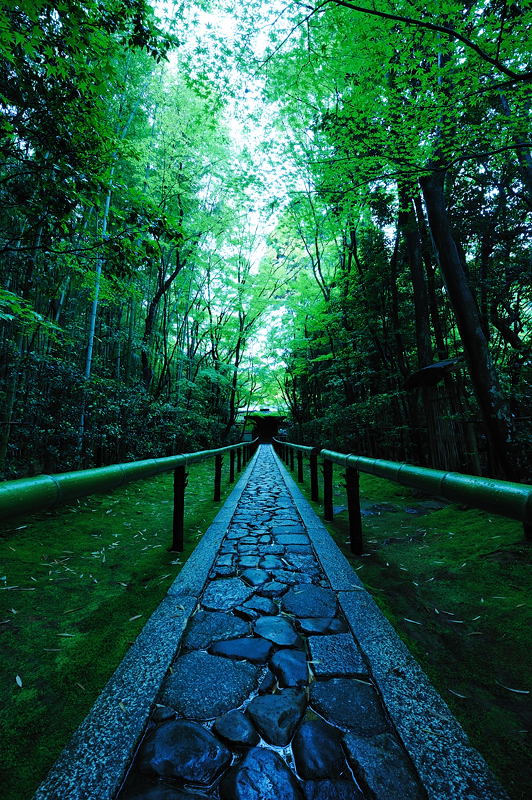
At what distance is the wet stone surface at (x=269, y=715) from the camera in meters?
1.16

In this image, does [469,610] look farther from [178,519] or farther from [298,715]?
[178,519]

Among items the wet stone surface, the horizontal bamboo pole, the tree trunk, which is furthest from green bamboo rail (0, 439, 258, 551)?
the tree trunk

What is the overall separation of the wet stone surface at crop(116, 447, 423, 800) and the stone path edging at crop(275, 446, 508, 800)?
0.06 meters

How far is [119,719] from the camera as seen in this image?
4.60ft

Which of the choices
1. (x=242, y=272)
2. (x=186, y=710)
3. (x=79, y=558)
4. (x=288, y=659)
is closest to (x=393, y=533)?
(x=288, y=659)

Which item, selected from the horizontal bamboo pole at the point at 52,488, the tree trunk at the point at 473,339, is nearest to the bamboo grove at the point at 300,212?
the tree trunk at the point at 473,339

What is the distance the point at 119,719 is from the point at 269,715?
0.67 metres

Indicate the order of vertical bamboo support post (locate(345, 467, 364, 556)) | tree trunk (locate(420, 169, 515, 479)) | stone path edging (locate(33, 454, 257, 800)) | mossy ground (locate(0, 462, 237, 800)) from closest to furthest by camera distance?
stone path edging (locate(33, 454, 257, 800))
mossy ground (locate(0, 462, 237, 800))
vertical bamboo support post (locate(345, 467, 364, 556))
tree trunk (locate(420, 169, 515, 479))

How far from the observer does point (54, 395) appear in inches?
223

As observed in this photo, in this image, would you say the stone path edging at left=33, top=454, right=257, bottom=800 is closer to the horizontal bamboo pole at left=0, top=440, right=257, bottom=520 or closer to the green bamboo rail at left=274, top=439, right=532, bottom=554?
the horizontal bamboo pole at left=0, top=440, right=257, bottom=520

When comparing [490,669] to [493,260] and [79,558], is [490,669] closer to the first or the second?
[79,558]

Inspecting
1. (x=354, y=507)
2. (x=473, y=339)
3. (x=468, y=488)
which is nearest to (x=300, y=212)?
(x=473, y=339)

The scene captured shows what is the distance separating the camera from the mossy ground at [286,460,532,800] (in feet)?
4.55

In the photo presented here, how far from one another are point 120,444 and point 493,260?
11.1m
